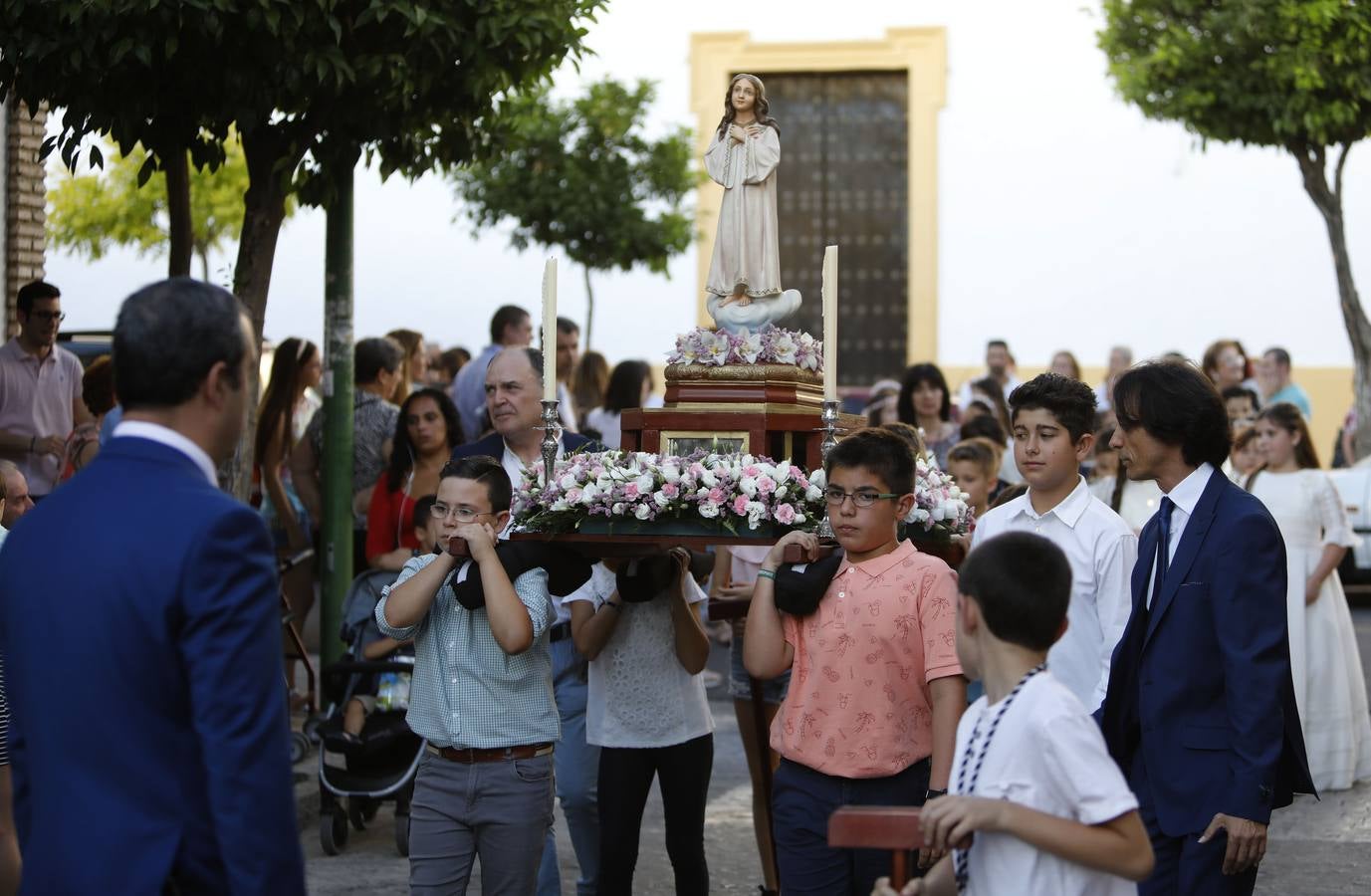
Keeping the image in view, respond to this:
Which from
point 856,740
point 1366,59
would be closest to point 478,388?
point 856,740

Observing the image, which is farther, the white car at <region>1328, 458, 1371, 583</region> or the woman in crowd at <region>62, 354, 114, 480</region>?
the white car at <region>1328, 458, 1371, 583</region>

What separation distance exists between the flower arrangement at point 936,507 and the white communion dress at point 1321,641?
4800 mm

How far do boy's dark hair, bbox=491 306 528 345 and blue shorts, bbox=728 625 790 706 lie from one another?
12.4ft

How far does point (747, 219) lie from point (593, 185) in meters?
18.2

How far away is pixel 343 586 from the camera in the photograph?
1005 centimetres

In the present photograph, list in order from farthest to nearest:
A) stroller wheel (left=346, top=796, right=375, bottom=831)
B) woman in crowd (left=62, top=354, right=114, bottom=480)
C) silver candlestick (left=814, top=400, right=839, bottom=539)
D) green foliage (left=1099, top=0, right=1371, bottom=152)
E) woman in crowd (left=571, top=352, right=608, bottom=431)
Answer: green foliage (left=1099, top=0, right=1371, bottom=152) → woman in crowd (left=571, top=352, right=608, bottom=431) → woman in crowd (left=62, top=354, right=114, bottom=480) → stroller wheel (left=346, top=796, right=375, bottom=831) → silver candlestick (left=814, top=400, right=839, bottom=539)

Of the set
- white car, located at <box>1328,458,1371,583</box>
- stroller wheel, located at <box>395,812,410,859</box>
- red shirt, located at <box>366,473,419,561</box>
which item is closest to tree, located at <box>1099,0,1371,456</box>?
white car, located at <box>1328,458,1371,583</box>

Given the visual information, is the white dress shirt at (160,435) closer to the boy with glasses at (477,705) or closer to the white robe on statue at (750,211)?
the boy with glasses at (477,705)

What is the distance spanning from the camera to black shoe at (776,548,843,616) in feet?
16.1

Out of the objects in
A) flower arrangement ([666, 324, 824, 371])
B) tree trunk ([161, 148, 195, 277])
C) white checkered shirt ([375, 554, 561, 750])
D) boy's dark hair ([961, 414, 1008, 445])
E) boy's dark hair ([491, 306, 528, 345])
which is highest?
tree trunk ([161, 148, 195, 277])

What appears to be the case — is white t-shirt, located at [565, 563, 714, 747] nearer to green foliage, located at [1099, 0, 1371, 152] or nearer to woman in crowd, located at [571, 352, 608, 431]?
woman in crowd, located at [571, 352, 608, 431]

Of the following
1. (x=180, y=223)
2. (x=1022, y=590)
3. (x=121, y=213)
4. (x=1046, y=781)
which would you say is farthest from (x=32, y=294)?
(x=121, y=213)

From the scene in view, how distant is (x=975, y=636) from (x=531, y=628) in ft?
6.30

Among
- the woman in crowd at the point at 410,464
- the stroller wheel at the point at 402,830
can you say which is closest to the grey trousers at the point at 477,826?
the stroller wheel at the point at 402,830
